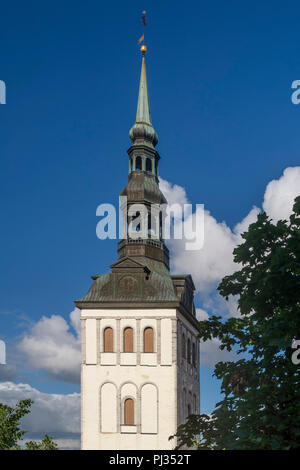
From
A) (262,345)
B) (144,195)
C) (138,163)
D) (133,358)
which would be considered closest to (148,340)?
(133,358)

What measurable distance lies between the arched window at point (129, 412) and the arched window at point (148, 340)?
3.60 meters

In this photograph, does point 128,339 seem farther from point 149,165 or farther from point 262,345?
point 262,345

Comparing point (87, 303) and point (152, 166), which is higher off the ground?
point (152, 166)

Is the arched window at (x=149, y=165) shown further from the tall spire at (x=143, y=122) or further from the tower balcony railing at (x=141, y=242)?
the tower balcony railing at (x=141, y=242)

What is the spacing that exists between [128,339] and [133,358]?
139 centimetres

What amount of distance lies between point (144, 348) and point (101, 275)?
20.9 ft

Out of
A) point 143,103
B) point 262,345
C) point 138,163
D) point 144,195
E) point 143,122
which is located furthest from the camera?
point 143,103

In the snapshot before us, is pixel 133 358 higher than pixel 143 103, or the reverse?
pixel 143 103

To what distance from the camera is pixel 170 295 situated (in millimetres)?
51688

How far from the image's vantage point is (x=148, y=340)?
168ft

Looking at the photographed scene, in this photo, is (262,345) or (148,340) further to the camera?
(148,340)

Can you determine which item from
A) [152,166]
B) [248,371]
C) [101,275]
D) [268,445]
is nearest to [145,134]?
[152,166]

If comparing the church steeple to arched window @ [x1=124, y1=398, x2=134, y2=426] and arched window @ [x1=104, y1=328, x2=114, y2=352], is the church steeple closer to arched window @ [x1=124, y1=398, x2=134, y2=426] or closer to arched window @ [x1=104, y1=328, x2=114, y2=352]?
arched window @ [x1=104, y1=328, x2=114, y2=352]
